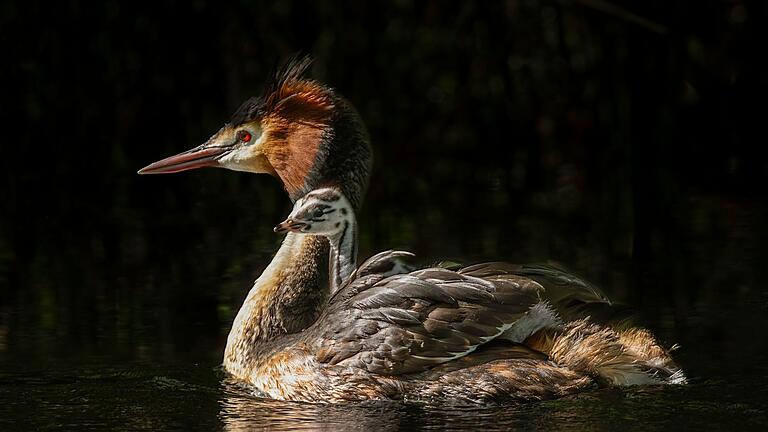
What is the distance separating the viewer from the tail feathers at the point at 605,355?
288 inches

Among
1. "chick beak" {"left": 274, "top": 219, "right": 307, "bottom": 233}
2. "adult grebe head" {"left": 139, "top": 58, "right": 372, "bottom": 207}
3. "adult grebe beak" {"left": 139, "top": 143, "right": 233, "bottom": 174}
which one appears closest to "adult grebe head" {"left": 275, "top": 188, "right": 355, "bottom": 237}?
"chick beak" {"left": 274, "top": 219, "right": 307, "bottom": 233}

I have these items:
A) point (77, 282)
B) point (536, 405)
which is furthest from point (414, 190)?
point (536, 405)

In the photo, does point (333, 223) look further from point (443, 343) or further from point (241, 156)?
point (443, 343)

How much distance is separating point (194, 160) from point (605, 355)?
2436 mm

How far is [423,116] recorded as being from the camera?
1655 centimetres

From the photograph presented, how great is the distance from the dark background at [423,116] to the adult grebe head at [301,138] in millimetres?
2702

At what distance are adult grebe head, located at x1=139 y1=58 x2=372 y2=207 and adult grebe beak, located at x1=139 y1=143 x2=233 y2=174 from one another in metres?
0.01

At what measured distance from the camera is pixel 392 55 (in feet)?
53.9

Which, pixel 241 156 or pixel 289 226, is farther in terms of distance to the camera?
pixel 241 156

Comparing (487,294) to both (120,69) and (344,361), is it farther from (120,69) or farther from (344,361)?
(120,69)

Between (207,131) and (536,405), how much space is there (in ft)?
30.0

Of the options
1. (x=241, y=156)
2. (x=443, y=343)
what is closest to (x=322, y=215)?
(x=241, y=156)

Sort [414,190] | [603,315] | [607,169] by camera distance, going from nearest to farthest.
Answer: [603,315] < [414,190] < [607,169]

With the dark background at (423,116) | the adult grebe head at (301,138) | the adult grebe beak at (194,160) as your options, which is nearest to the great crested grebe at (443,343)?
the adult grebe head at (301,138)
